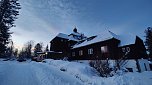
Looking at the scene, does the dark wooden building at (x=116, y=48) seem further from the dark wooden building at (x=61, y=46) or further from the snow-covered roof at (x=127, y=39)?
the dark wooden building at (x=61, y=46)

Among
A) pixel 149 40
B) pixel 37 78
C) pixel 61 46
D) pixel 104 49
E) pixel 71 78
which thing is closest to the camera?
pixel 37 78

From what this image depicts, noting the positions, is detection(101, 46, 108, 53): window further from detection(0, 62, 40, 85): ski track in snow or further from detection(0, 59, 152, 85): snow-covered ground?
detection(0, 62, 40, 85): ski track in snow

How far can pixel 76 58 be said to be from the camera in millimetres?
35031

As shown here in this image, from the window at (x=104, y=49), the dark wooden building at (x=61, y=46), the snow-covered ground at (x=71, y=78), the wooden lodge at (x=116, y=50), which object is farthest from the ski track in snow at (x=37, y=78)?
the dark wooden building at (x=61, y=46)

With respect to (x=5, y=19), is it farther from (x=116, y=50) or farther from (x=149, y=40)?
(x=149, y=40)

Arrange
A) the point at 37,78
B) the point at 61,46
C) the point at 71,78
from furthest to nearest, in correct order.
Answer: the point at 61,46 < the point at 71,78 < the point at 37,78

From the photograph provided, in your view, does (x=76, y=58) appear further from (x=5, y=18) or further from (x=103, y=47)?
(x=5, y=18)

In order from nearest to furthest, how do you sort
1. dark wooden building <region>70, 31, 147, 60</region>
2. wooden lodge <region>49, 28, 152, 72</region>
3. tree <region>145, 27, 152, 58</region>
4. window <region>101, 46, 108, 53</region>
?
1. wooden lodge <region>49, 28, 152, 72</region>
2. dark wooden building <region>70, 31, 147, 60</region>
3. window <region>101, 46, 108, 53</region>
4. tree <region>145, 27, 152, 58</region>

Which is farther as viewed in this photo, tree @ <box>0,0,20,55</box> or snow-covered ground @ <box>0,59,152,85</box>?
tree @ <box>0,0,20,55</box>

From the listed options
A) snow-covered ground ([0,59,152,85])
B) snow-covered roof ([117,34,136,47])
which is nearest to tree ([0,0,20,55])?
snow-covered ground ([0,59,152,85])

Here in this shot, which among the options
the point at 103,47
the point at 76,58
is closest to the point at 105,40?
the point at 103,47

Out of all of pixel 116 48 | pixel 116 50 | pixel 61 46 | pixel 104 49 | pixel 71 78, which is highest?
pixel 61 46

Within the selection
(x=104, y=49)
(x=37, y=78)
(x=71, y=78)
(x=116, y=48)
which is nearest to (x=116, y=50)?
(x=116, y=48)

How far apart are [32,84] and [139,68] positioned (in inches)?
740
